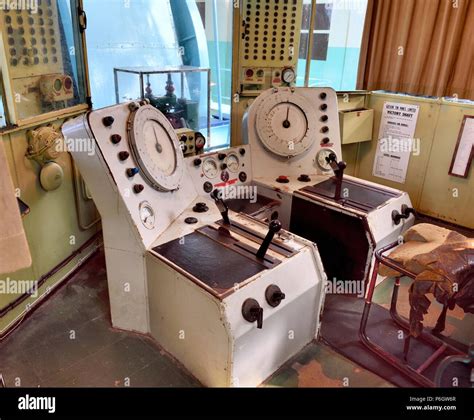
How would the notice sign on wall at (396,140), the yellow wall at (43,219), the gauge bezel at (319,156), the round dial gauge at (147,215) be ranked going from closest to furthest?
the round dial gauge at (147,215) < the yellow wall at (43,219) < the gauge bezel at (319,156) < the notice sign on wall at (396,140)

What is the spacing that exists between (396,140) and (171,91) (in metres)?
2.03

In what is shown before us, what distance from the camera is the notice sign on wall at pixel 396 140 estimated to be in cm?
349

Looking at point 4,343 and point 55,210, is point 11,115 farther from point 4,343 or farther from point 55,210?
point 4,343

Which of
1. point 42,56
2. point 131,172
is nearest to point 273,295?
point 131,172

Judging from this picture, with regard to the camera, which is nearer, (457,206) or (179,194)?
(179,194)

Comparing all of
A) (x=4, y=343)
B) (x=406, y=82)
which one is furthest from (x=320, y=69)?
(x=4, y=343)

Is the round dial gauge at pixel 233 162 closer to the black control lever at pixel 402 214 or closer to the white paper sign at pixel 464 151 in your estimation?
the black control lever at pixel 402 214

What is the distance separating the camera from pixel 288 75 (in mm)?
3250

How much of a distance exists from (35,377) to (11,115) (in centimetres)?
129

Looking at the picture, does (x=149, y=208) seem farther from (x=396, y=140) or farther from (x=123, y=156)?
(x=396, y=140)

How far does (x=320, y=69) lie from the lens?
4480 mm

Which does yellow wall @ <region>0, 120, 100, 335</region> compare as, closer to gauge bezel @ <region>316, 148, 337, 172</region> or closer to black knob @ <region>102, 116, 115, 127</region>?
black knob @ <region>102, 116, 115, 127</region>

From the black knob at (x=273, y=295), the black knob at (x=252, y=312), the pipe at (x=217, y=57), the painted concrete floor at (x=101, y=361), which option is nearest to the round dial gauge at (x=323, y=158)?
the painted concrete floor at (x=101, y=361)

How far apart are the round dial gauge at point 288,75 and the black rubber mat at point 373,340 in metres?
1.77
